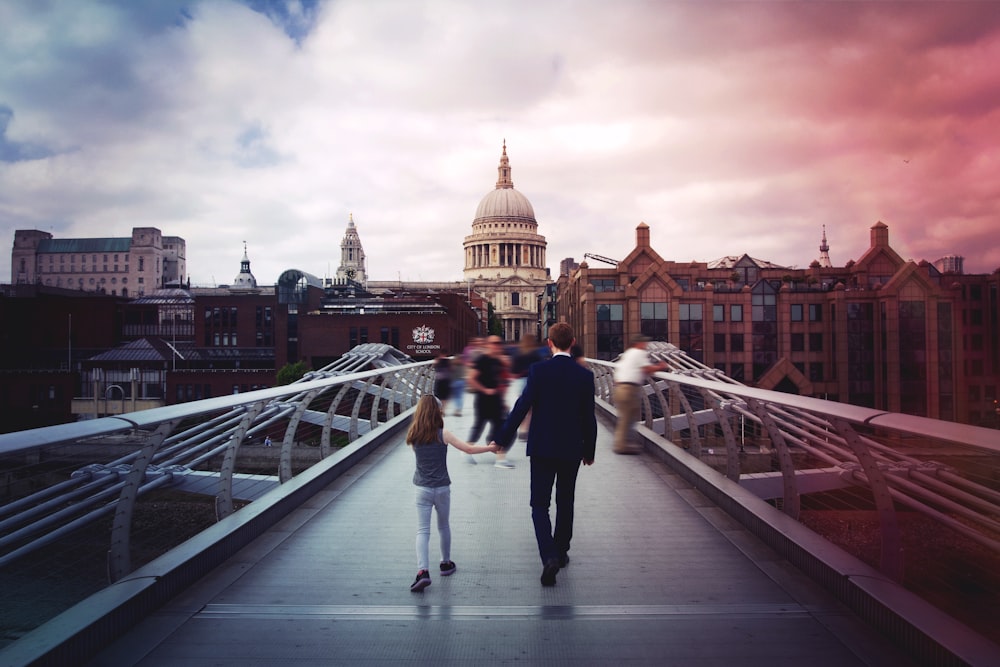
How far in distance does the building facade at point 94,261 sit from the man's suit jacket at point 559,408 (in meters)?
192

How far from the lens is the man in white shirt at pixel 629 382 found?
30.1 ft

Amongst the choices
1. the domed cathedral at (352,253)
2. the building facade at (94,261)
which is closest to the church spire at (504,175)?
the domed cathedral at (352,253)

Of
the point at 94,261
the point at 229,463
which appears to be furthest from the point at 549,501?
the point at 94,261

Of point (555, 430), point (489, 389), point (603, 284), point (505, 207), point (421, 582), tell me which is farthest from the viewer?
point (505, 207)

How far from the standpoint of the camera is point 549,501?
16.6ft

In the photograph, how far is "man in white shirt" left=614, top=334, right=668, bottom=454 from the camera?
361 inches

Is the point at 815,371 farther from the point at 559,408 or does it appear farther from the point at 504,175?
the point at 504,175

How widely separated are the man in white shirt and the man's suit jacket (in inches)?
161

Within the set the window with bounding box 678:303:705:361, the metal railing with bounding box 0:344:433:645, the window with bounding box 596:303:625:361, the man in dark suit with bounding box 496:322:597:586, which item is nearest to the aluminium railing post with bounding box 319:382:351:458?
the metal railing with bounding box 0:344:433:645

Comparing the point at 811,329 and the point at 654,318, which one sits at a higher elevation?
the point at 654,318

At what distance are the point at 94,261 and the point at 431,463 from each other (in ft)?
664

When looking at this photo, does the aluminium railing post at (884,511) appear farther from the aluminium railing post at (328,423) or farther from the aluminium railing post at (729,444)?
the aluminium railing post at (328,423)

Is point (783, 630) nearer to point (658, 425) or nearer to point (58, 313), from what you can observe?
point (658, 425)

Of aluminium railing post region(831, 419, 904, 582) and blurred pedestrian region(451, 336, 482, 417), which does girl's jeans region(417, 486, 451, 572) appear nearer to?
aluminium railing post region(831, 419, 904, 582)
